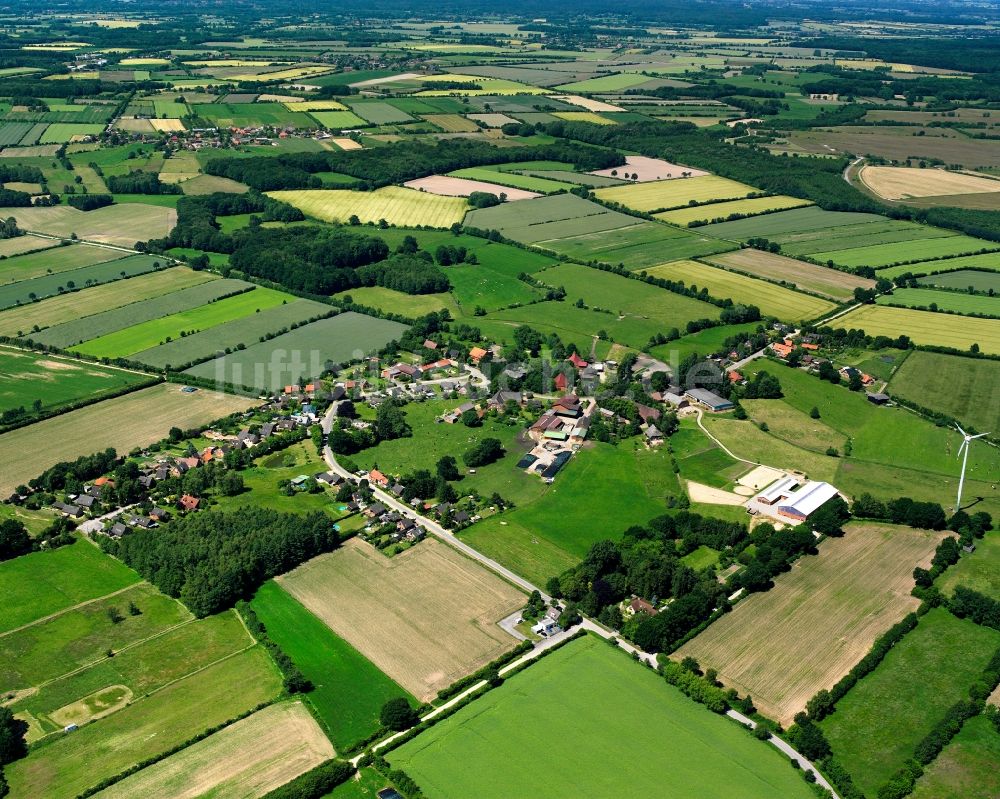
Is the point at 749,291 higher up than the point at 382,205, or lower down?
lower down

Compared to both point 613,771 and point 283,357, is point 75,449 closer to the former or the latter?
point 283,357

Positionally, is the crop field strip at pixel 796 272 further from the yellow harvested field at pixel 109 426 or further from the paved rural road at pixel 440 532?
the yellow harvested field at pixel 109 426

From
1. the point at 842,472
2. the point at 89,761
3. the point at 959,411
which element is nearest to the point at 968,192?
the point at 959,411

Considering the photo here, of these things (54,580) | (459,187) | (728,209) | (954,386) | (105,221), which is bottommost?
(54,580)

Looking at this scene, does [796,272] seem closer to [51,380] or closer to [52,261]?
[51,380]

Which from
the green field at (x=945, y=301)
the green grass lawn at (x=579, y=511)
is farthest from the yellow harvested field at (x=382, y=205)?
the green grass lawn at (x=579, y=511)

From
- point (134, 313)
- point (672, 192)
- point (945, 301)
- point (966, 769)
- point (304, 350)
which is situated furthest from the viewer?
point (672, 192)

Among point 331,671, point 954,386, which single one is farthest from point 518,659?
point 954,386
